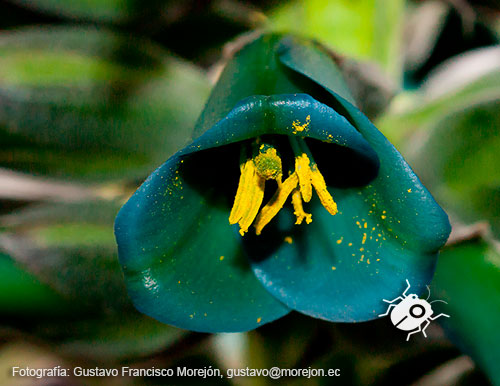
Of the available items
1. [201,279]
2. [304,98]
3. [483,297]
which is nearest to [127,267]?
[201,279]

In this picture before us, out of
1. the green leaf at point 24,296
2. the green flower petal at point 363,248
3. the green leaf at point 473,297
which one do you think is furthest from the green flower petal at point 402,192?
the green leaf at point 24,296

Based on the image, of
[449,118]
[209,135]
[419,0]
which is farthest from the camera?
[419,0]

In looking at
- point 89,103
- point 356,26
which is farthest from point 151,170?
point 356,26

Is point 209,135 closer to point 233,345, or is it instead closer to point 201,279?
point 201,279

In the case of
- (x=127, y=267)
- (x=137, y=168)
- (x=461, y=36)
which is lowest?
(x=127, y=267)

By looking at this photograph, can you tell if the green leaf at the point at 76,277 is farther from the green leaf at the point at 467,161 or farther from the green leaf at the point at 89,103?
the green leaf at the point at 467,161

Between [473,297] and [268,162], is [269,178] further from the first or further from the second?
[473,297]

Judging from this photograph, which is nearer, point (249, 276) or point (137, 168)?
point (249, 276)
